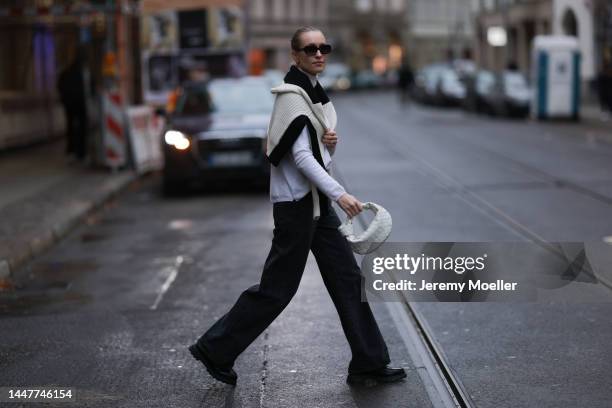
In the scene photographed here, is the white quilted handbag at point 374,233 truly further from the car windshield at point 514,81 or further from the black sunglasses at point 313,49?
the car windshield at point 514,81

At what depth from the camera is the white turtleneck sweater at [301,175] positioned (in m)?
5.40

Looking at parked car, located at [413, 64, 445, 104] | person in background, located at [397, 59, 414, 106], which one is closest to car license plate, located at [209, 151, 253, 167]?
person in background, located at [397, 59, 414, 106]

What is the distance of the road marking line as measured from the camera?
8281 mm

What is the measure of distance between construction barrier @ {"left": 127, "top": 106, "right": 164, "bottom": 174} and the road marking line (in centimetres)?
831

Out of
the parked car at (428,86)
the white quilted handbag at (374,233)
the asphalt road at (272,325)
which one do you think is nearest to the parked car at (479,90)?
the parked car at (428,86)

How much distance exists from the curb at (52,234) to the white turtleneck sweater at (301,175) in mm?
4139

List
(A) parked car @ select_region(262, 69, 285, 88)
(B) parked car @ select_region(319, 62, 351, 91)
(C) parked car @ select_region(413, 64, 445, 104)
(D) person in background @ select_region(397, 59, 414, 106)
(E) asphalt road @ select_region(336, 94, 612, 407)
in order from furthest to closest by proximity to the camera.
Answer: (B) parked car @ select_region(319, 62, 351, 91) < (C) parked car @ select_region(413, 64, 445, 104) < (D) person in background @ select_region(397, 59, 414, 106) < (A) parked car @ select_region(262, 69, 285, 88) < (E) asphalt road @ select_region(336, 94, 612, 407)

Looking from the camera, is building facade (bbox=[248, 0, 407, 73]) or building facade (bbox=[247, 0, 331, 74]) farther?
building facade (bbox=[248, 0, 407, 73])

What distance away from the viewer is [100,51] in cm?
2864

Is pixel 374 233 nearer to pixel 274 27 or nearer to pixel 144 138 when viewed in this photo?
pixel 144 138

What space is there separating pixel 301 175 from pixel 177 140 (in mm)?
9867

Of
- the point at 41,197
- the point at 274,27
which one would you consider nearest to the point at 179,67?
the point at 41,197

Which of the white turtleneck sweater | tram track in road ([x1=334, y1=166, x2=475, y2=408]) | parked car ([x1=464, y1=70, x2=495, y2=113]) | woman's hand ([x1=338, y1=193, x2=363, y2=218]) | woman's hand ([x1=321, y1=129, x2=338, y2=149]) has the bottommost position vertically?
parked car ([x1=464, y1=70, x2=495, y2=113])

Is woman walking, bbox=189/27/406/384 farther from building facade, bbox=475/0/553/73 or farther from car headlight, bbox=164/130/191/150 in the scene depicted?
building facade, bbox=475/0/553/73
